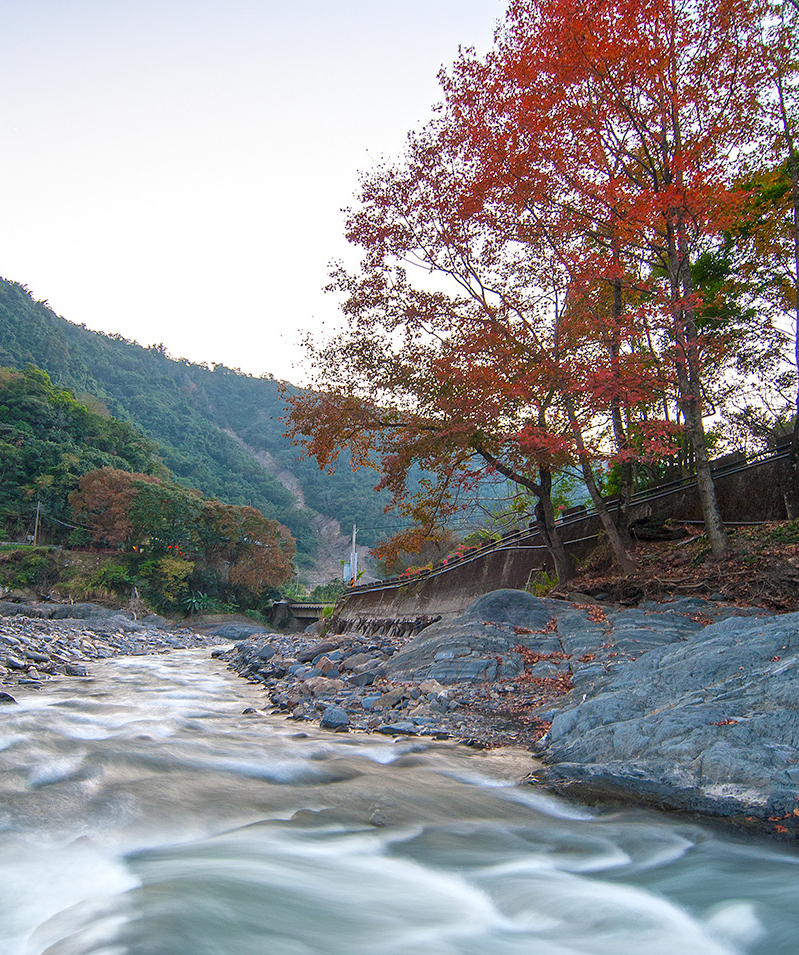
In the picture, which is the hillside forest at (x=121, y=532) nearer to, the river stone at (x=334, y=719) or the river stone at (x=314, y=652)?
the river stone at (x=314, y=652)

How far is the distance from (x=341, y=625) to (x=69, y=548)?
3783cm

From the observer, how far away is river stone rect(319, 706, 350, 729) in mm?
6266

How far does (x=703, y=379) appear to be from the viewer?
615 inches

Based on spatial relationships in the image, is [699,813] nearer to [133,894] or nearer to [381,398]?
[133,894]

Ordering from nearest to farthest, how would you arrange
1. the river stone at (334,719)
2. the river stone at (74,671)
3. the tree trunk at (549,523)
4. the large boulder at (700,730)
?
1. the large boulder at (700,730)
2. the river stone at (334,719)
3. the river stone at (74,671)
4. the tree trunk at (549,523)

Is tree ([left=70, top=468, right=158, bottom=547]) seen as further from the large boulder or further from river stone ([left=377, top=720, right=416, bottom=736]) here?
the large boulder

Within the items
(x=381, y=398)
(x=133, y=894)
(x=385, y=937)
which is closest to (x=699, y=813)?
(x=385, y=937)

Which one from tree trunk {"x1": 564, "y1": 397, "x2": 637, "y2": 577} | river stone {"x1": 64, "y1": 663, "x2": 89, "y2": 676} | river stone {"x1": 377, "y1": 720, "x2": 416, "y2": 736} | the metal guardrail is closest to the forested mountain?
the metal guardrail

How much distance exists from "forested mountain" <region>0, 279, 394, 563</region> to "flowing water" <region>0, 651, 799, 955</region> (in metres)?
73.3

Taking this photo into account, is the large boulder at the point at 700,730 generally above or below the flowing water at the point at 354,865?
above

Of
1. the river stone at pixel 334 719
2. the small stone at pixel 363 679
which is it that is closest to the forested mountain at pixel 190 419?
the small stone at pixel 363 679

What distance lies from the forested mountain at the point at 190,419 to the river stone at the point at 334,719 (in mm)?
71467

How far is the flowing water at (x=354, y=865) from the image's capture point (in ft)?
8.38

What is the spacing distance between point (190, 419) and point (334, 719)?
11232 centimetres
